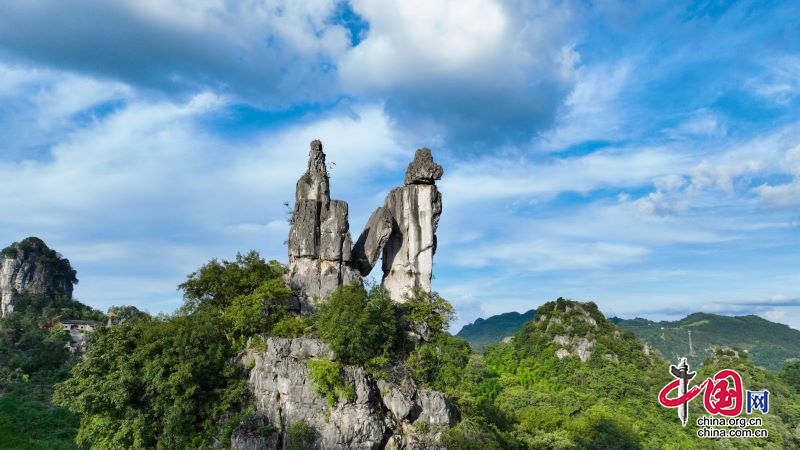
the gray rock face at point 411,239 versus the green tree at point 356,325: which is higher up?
the gray rock face at point 411,239

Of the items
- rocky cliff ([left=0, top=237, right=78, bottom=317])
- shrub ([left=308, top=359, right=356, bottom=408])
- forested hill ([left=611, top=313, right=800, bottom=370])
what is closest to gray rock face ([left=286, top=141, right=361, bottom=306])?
shrub ([left=308, top=359, right=356, bottom=408])

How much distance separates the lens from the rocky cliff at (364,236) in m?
30.7

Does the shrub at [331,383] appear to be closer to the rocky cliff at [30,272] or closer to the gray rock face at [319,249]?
the gray rock face at [319,249]

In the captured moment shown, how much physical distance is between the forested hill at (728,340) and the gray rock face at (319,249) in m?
133

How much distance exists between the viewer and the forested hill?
155 metres

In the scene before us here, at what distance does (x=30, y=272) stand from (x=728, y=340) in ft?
613

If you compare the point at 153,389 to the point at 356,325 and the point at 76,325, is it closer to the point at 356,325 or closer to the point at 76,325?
the point at 356,325

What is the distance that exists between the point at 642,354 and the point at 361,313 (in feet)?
167

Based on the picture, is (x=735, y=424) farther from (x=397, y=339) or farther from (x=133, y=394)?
(x=133, y=394)

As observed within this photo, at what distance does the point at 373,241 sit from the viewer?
31.7 m

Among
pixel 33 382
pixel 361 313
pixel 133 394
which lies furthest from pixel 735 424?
pixel 33 382

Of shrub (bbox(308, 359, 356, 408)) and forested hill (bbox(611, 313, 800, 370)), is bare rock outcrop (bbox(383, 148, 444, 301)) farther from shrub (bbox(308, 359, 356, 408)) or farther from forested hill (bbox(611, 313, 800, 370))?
forested hill (bbox(611, 313, 800, 370))

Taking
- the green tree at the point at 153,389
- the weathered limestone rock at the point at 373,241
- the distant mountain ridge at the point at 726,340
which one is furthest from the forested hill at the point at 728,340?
the green tree at the point at 153,389

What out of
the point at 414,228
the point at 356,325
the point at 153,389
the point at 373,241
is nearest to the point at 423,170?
the point at 414,228
